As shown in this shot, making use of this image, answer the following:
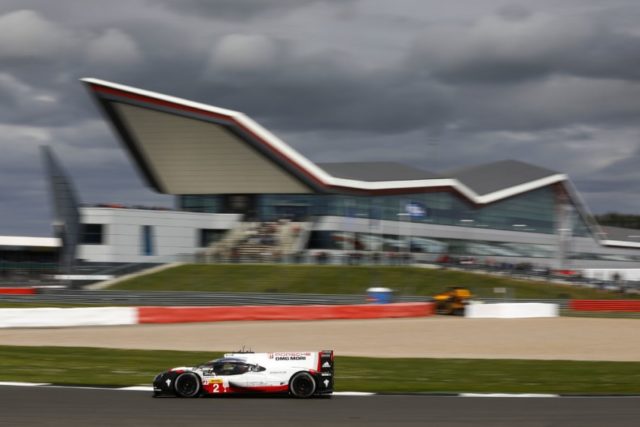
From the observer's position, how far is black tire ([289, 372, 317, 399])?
44.2 ft

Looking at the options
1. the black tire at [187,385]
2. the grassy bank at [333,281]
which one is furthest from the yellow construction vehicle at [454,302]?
the black tire at [187,385]

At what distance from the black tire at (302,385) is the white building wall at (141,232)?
5363 cm

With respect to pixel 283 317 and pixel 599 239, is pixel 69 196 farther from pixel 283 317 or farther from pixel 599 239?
pixel 599 239

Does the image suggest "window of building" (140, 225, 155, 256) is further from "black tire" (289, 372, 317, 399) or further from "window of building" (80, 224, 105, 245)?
"black tire" (289, 372, 317, 399)

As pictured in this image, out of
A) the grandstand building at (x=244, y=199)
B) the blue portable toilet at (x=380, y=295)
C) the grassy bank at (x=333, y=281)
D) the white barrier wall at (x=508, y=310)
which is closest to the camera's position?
the white barrier wall at (x=508, y=310)

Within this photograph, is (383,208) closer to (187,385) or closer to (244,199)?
(244,199)

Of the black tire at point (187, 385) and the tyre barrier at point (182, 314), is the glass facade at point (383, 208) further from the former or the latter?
the black tire at point (187, 385)

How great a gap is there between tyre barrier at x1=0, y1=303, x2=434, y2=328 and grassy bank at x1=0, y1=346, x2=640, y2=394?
25.4 ft

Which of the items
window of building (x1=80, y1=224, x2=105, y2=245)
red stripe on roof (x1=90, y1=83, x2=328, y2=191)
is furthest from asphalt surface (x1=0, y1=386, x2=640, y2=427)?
red stripe on roof (x1=90, y1=83, x2=328, y2=191)

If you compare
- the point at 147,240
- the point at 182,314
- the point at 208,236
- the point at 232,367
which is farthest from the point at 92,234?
the point at 232,367

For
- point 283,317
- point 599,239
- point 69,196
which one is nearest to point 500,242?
point 599,239

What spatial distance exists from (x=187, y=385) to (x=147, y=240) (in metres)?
58.8

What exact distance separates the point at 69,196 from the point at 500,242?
48980 millimetres

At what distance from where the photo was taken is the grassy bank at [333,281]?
194 ft
